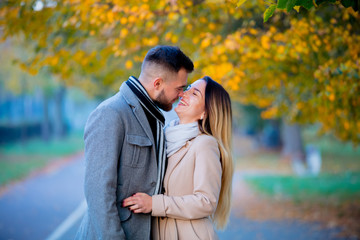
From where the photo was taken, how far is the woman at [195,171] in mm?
2797

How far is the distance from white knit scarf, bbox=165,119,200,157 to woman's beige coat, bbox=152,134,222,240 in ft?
0.14

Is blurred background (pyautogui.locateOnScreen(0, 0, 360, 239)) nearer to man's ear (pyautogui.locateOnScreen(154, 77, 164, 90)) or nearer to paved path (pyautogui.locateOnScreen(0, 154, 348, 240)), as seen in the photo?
paved path (pyautogui.locateOnScreen(0, 154, 348, 240))

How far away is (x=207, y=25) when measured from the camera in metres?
6.16

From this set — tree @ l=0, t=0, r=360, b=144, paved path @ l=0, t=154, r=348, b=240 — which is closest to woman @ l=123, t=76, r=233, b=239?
tree @ l=0, t=0, r=360, b=144

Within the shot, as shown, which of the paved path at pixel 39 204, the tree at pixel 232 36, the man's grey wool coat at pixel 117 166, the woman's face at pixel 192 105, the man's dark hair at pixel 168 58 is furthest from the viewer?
the paved path at pixel 39 204

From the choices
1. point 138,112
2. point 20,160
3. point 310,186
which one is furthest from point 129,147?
point 20,160

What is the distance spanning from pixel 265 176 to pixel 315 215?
6991 millimetres

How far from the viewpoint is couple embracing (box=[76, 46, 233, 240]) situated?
8.25 feet

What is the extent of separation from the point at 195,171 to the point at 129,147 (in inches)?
23.3

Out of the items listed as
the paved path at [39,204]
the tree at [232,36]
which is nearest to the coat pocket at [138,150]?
the tree at [232,36]

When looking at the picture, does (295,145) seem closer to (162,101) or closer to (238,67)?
(238,67)

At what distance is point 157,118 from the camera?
2.93 metres

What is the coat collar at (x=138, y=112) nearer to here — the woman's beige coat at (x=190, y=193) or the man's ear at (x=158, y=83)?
the man's ear at (x=158, y=83)

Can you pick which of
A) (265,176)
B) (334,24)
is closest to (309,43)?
(334,24)
